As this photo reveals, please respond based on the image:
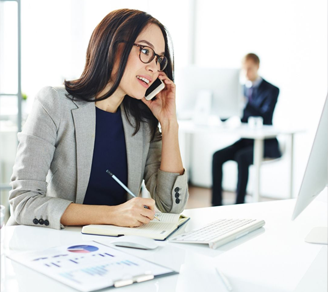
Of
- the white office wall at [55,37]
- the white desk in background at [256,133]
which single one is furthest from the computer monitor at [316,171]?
the white office wall at [55,37]

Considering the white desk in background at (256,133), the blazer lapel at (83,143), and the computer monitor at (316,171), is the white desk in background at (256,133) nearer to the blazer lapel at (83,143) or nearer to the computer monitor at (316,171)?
the blazer lapel at (83,143)

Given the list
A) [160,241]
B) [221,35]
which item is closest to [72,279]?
[160,241]

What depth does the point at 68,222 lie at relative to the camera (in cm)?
128

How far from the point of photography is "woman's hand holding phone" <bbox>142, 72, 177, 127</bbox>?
1714 mm

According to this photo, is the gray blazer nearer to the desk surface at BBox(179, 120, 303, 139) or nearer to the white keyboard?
the white keyboard

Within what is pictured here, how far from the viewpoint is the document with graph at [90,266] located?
842 millimetres

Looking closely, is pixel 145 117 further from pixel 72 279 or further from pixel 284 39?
pixel 284 39

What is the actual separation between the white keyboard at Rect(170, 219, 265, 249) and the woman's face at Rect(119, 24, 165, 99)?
537 mm

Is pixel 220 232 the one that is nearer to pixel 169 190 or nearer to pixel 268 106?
pixel 169 190

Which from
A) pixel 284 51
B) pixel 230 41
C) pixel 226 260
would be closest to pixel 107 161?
pixel 226 260

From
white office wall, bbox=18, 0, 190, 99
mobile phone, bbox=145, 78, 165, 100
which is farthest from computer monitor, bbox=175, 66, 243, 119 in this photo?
mobile phone, bbox=145, 78, 165, 100

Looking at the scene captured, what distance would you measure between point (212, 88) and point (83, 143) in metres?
2.68

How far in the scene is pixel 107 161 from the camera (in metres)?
1.59

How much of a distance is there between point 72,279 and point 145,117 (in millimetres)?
944
